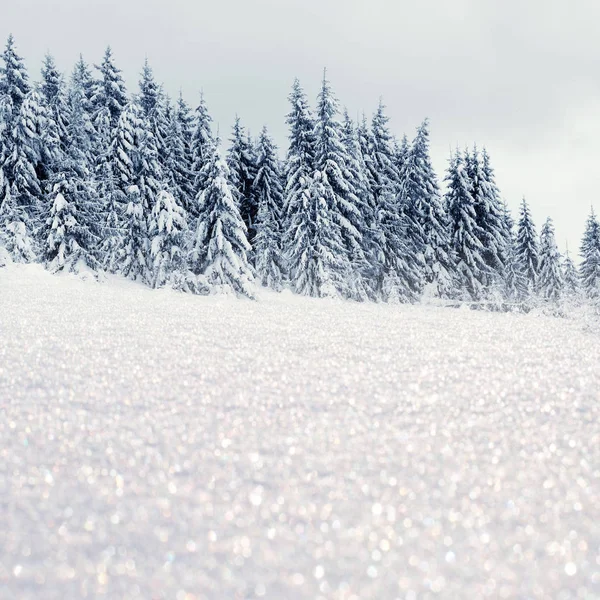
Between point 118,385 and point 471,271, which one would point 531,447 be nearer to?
point 118,385

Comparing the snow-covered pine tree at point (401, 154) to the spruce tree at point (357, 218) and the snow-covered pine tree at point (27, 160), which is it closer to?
the spruce tree at point (357, 218)

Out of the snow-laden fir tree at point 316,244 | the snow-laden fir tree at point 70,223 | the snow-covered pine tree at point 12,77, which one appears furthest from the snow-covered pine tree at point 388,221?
the snow-covered pine tree at point 12,77

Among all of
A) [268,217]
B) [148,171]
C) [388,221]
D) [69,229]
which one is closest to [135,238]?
[69,229]

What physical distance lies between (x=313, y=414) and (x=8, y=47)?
109 feet

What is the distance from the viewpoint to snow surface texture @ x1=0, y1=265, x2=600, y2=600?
A: 1.56 m

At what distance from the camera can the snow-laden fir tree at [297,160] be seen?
25.1 meters

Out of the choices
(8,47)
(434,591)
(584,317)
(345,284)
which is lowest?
(434,591)

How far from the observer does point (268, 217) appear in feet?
98.7

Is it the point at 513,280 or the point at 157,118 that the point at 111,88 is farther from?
the point at 513,280

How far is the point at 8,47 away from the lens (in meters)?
27.5

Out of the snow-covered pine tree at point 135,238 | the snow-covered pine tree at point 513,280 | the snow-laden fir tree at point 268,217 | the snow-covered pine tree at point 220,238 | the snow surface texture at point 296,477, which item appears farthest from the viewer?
the snow-covered pine tree at point 513,280

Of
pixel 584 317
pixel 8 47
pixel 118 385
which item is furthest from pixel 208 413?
pixel 8 47

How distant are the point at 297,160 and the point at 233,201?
5.30 meters

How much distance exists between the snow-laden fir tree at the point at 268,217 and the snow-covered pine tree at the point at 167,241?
5.27 meters
